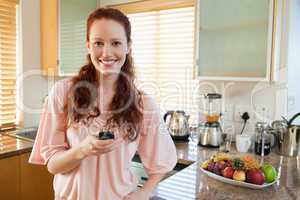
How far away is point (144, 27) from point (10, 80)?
1308mm

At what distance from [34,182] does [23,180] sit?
0.09 meters

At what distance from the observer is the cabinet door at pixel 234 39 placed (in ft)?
5.54

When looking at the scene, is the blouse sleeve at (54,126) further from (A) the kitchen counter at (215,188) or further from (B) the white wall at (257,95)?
(B) the white wall at (257,95)

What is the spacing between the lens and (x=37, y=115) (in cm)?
271

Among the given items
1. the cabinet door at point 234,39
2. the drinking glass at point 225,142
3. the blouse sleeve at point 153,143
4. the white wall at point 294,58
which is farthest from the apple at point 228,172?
the white wall at point 294,58

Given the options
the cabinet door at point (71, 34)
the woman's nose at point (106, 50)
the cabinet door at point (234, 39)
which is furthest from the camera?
the cabinet door at point (71, 34)

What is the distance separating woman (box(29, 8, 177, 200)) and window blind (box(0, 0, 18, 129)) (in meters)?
1.66

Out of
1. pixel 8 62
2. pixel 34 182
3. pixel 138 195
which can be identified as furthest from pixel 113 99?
pixel 8 62

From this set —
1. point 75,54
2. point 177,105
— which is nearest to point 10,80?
point 75,54

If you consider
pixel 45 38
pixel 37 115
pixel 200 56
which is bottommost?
pixel 37 115

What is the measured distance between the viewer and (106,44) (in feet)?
2.88

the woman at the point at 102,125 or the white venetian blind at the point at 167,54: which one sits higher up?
the white venetian blind at the point at 167,54

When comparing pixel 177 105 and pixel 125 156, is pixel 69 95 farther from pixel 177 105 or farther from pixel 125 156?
pixel 177 105

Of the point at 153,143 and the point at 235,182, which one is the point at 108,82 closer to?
the point at 153,143
